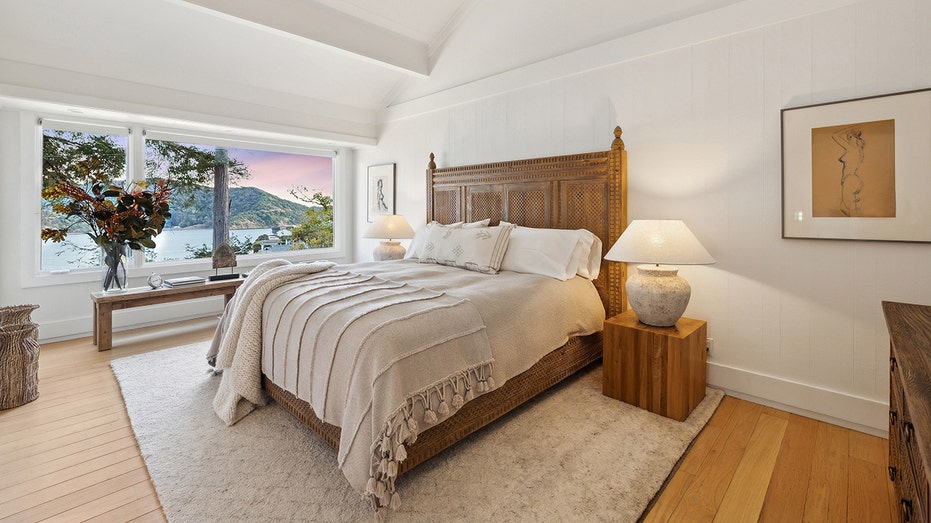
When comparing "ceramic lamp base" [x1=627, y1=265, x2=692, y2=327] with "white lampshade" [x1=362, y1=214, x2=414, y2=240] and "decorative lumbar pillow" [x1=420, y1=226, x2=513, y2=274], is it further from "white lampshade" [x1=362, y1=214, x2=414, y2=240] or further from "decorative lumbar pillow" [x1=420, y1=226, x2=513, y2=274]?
"white lampshade" [x1=362, y1=214, x2=414, y2=240]

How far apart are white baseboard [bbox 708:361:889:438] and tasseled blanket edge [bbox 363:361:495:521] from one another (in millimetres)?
1925

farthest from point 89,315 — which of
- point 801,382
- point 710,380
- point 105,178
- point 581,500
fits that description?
point 801,382

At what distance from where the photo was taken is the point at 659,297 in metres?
2.45

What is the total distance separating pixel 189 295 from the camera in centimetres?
400

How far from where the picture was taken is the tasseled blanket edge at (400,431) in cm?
158

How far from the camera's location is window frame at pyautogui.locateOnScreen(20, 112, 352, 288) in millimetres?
3773

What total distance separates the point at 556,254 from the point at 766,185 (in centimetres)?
135

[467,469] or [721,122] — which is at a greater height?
[721,122]

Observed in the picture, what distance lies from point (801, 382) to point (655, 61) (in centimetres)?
231

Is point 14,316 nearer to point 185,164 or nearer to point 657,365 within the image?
point 185,164

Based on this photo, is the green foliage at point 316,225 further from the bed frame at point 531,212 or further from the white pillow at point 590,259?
the white pillow at point 590,259

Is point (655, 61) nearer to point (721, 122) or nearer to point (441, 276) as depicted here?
point (721, 122)

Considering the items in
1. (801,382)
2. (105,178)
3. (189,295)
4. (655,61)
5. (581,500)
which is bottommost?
(581,500)

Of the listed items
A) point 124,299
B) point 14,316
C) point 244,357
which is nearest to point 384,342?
point 244,357
